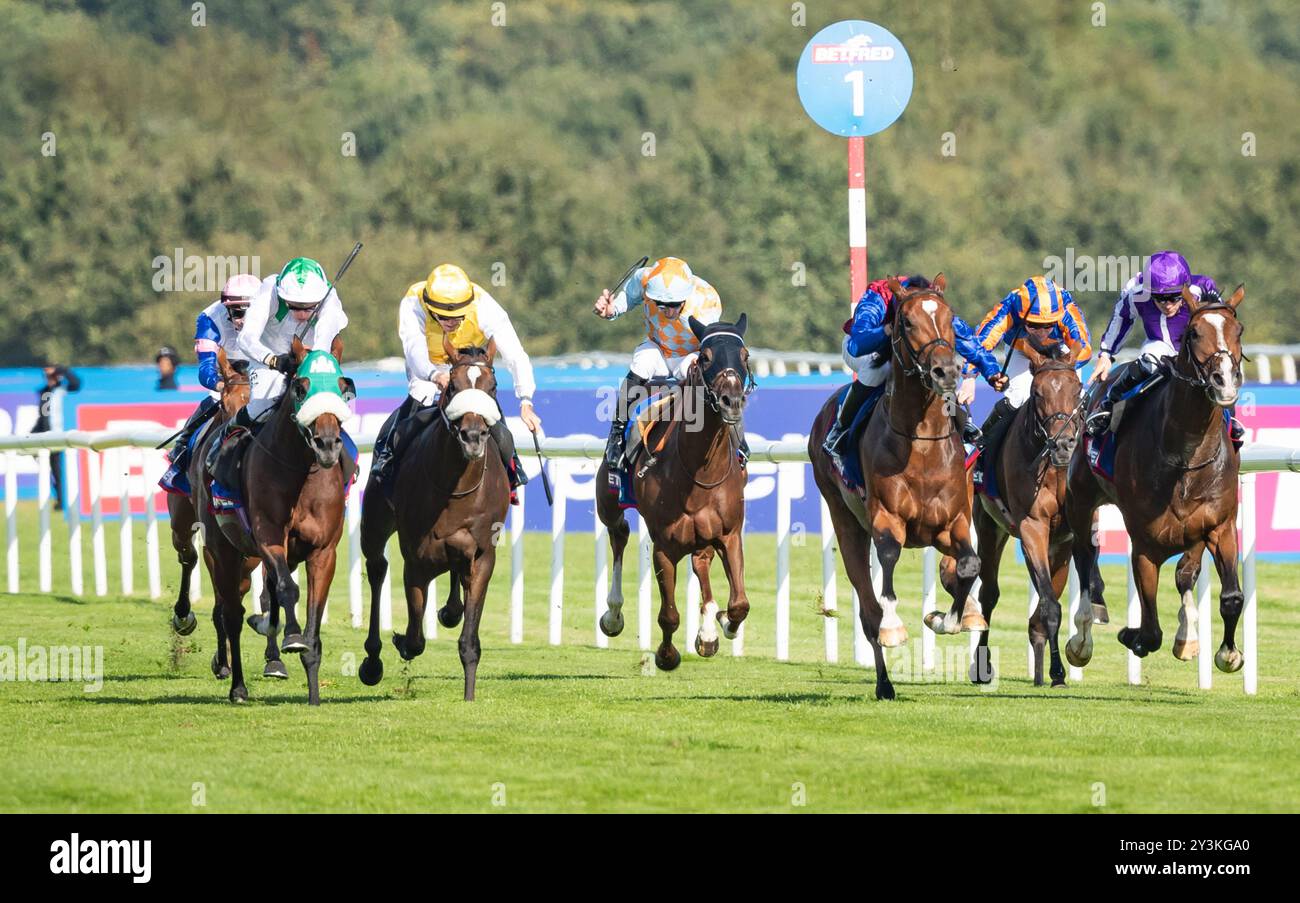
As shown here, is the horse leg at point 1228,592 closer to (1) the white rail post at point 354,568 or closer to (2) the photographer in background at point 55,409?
(1) the white rail post at point 354,568

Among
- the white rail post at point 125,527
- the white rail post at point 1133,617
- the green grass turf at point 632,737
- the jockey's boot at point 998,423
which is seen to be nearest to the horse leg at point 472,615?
the green grass turf at point 632,737

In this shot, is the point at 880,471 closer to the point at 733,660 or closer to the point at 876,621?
the point at 876,621

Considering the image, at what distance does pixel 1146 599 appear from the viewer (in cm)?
1026

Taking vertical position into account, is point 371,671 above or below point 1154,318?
below

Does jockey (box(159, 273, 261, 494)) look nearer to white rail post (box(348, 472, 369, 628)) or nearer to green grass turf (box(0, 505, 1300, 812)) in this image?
green grass turf (box(0, 505, 1300, 812))

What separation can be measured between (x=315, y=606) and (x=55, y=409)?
1120 centimetres

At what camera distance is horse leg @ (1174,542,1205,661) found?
10.1 m

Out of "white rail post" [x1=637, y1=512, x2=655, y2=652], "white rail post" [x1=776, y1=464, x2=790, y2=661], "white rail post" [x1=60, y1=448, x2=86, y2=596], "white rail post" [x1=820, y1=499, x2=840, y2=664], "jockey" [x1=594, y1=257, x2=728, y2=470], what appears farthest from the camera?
"white rail post" [x1=60, y1=448, x2=86, y2=596]

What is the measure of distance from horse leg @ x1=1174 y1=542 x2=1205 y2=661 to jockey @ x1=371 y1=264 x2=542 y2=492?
3080mm

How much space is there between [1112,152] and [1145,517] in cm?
4324

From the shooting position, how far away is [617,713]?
9531 millimetres

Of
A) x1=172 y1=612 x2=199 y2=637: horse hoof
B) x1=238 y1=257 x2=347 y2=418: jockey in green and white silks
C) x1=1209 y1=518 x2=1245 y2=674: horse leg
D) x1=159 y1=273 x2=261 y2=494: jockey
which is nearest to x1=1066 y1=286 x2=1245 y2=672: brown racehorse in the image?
x1=1209 y1=518 x2=1245 y2=674: horse leg

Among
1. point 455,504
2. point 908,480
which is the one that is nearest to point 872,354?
point 908,480

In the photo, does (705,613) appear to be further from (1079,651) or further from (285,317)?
(285,317)
